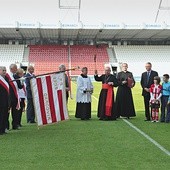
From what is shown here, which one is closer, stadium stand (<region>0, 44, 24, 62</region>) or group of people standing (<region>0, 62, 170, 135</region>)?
group of people standing (<region>0, 62, 170, 135</region>)

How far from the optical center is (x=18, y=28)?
50.5 meters

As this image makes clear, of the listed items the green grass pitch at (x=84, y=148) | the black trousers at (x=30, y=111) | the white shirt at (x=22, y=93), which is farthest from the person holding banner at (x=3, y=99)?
the black trousers at (x=30, y=111)

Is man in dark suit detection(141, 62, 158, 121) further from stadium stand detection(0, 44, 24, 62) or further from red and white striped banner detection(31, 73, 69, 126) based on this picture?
stadium stand detection(0, 44, 24, 62)

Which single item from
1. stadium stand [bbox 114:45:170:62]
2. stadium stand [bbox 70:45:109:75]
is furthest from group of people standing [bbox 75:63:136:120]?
stadium stand [bbox 114:45:170:62]

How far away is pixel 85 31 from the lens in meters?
53.1

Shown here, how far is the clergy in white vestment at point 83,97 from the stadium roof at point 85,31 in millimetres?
35873

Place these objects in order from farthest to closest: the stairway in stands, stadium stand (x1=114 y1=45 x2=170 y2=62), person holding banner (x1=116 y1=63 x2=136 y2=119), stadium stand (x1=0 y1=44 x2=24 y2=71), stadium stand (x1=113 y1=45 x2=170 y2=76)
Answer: stadium stand (x1=114 y1=45 x2=170 y2=62), the stairway in stands, stadium stand (x1=113 y1=45 x2=170 y2=76), stadium stand (x1=0 y1=44 x2=24 y2=71), person holding banner (x1=116 y1=63 x2=136 y2=119)

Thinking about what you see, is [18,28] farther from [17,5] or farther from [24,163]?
[24,163]

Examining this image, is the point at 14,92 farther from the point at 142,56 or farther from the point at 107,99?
the point at 142,56

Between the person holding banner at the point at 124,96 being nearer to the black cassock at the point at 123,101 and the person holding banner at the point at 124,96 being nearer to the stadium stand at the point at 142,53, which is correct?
the black cassock at the point at 123,101

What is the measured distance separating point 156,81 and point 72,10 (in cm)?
4287

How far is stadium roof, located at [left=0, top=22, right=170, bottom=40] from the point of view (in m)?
50.4

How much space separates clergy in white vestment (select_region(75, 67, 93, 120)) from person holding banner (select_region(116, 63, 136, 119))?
0.91m

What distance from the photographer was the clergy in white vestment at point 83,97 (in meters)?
14.4
